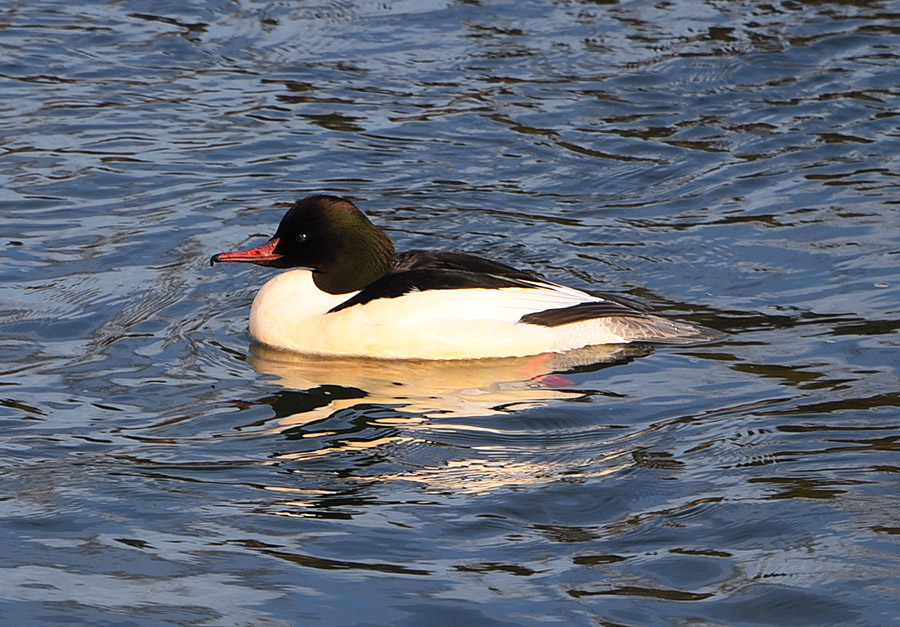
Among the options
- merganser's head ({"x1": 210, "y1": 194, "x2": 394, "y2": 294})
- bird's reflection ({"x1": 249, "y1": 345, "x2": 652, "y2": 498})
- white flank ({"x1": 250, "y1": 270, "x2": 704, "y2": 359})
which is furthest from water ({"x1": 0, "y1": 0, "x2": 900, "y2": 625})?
merganser's head ({"x1": 210, "y1": 194, "x2": 394, "y2": 294})

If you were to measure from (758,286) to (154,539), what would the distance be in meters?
4.49

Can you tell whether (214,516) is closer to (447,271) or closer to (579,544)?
(579,544)

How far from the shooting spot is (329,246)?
8.11 metres

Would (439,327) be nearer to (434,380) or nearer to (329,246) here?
(434,380)

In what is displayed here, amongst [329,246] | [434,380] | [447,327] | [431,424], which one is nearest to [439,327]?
[447,327]

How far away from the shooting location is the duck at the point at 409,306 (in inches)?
309

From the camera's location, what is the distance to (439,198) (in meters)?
10.4

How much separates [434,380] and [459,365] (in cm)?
31

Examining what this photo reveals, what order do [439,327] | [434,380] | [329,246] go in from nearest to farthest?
1. [434,380]
2. [439,327]
3. [329,246]

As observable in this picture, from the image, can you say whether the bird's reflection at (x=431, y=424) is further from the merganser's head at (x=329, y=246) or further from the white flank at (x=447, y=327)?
the merganser's head at (x=329, y=246)

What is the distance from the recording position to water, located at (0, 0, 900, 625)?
17.1 ft

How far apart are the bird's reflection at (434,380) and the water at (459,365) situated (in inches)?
1.3

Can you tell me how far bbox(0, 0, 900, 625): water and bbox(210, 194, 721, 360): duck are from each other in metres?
0.18

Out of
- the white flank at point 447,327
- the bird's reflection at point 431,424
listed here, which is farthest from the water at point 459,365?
the white flank at point 447,327
